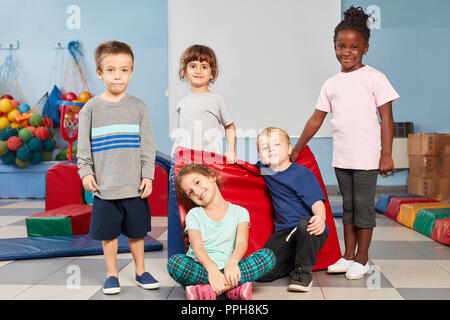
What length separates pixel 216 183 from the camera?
7.09ft

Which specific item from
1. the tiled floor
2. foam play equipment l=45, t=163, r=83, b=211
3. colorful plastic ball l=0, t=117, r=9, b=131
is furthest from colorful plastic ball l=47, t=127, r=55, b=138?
the tiled floor

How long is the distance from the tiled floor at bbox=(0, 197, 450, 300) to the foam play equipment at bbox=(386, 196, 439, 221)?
74cm

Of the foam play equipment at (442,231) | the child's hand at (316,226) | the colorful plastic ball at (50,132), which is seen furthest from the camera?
the colorful plastic ball at (50,132)

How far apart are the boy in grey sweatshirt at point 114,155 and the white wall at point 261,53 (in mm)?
3366

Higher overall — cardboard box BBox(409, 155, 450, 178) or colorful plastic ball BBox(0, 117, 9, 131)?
colorful plastic ball BBox(0, 117, 9, 131)

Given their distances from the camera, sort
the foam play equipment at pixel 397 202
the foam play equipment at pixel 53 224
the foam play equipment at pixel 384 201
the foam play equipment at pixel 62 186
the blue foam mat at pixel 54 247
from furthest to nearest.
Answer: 1. the foam play equipment at pixel 384 201
2. the foam play equipment at pixel 62 186
3. the foam play equipment at pixel 397 202
4. the foam play equipment at pixel 53 224
5. the blue foam mat at pixel 54 247

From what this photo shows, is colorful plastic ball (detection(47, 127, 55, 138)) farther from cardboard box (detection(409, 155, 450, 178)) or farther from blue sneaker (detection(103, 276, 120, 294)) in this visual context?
cardboard box (detection(409, 155, 450, 178))

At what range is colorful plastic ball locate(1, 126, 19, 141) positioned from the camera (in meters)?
4.93

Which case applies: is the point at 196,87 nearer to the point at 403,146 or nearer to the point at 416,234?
the point at 416,234

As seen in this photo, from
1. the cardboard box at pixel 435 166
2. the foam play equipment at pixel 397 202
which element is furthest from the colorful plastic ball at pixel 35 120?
the cardboard box at pixel 435 166

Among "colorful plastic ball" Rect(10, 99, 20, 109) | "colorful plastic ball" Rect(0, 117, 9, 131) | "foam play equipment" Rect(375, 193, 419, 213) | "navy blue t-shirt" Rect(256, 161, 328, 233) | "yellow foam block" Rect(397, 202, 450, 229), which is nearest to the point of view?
"navy blue t-shirt" Rect(256, 161, 328, 233)

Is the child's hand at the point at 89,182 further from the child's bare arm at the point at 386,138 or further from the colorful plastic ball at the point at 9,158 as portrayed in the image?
the colorful plastic ball at the point at 9,158

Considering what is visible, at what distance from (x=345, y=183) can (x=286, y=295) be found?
66 cm

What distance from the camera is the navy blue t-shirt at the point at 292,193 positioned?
2146mm
